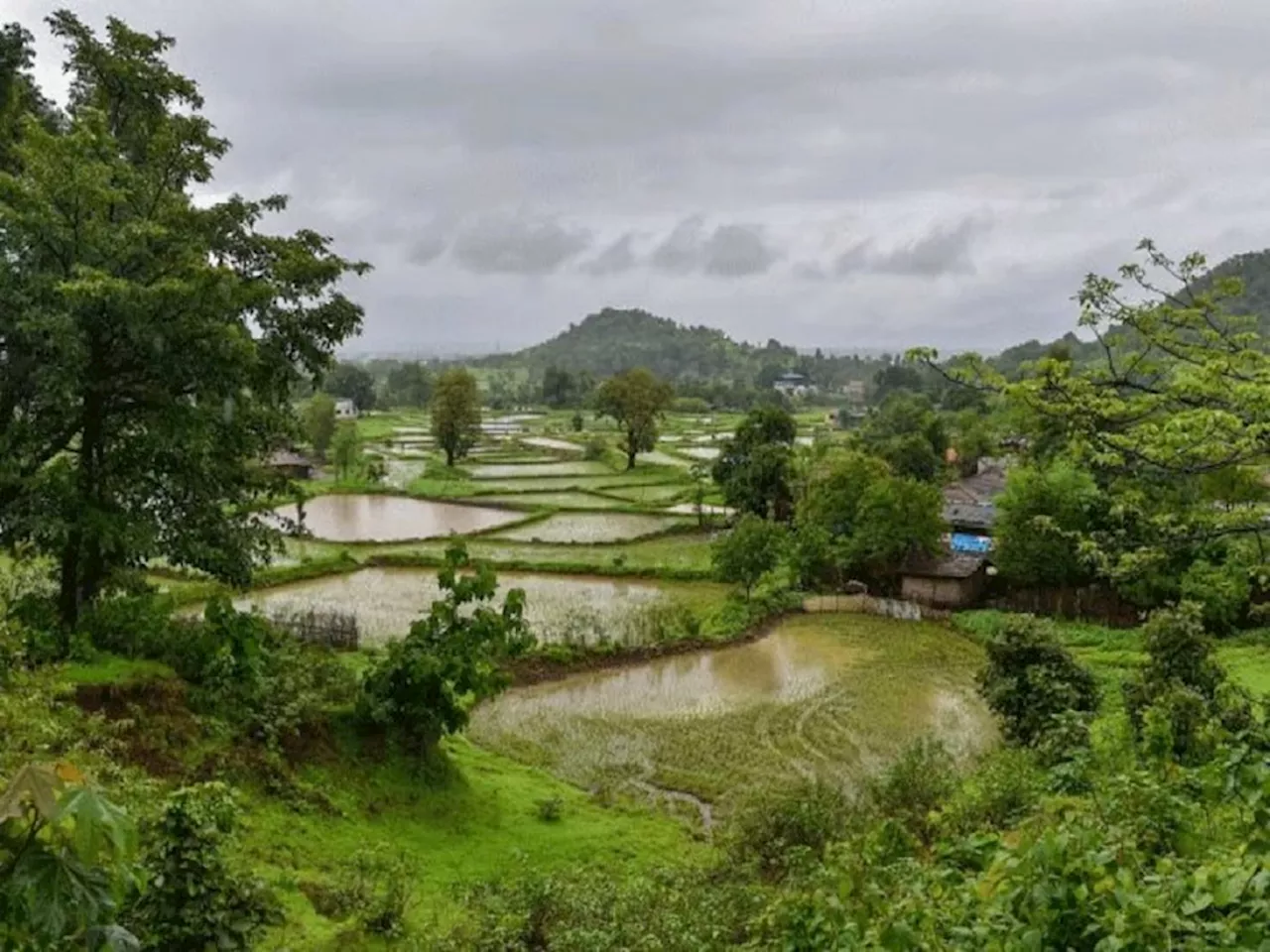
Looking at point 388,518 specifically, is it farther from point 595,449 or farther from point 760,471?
point 595,449

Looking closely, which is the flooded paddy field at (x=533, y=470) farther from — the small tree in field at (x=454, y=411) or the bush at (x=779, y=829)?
the bush at (x=779, y=829)

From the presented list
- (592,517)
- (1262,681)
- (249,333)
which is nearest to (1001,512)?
(1262,681)

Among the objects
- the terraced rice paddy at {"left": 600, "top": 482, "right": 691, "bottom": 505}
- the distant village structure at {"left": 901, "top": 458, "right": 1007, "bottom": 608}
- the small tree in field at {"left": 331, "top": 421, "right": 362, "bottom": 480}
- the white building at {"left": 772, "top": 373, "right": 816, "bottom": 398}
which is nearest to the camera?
the distant village structure at {"left": 901, "top": 458, "right": 1007, "bottom": 608}

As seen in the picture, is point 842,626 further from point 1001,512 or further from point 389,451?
point 389,451

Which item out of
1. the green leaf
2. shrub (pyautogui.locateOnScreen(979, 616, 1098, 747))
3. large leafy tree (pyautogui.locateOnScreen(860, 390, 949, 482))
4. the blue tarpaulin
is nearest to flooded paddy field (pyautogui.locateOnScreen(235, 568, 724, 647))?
the blue tarpaulin

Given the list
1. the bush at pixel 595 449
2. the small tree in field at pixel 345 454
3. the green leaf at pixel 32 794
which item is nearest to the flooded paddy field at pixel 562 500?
the small tree in field at pixel 345 454

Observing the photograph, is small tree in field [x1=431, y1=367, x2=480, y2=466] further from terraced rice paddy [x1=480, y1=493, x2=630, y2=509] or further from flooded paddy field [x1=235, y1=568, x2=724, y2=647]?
flooded paddy field [x1=235, y1=568, x2=724, y2=647]
